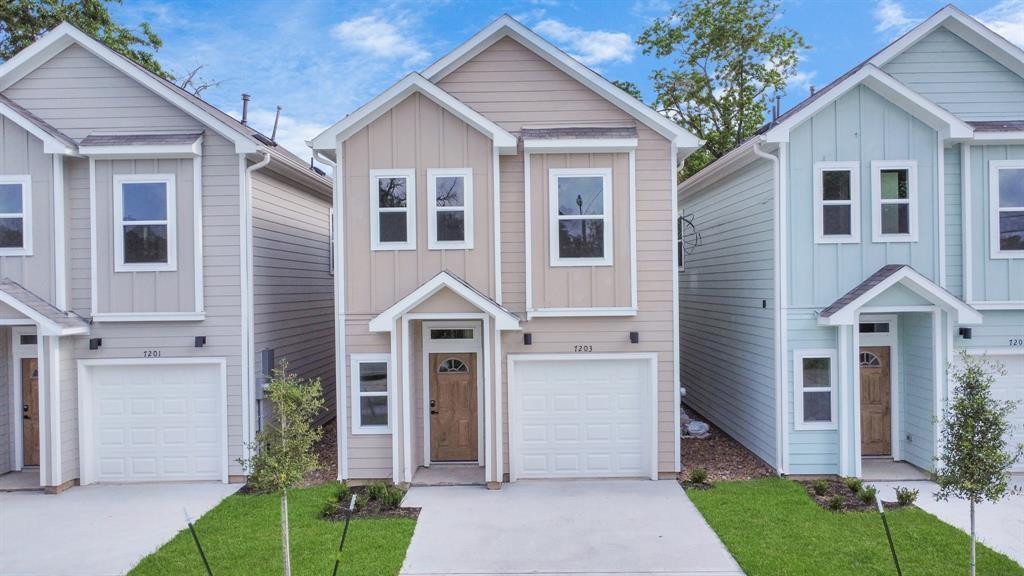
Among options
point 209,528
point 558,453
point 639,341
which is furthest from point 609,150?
point 209,528

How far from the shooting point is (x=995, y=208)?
1066 cm

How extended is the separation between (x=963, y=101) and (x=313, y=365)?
14084mm

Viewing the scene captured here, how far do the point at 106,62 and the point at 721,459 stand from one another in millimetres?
13086

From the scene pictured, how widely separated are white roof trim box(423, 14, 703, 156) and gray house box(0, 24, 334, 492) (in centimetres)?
360

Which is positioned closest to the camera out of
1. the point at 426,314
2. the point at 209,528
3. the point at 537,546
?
the point at 537,546

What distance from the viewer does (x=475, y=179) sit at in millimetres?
10469

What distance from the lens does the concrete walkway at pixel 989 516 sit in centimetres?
764

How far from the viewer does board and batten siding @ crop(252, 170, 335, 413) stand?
11.4 metres

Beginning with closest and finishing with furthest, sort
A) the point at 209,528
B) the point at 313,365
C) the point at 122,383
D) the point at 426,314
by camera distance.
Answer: the point at 209,528, the point at 426,314, the point at 122,383, the point at 313,365

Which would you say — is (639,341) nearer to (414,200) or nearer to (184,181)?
(414,200)

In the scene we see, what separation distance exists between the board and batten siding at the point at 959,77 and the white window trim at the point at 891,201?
182 centimetres

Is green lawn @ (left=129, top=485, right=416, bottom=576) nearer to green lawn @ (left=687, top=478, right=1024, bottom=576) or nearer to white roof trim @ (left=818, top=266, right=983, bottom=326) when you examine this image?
green lawn @ (left=687, top=478, right=1024, bottom=576)

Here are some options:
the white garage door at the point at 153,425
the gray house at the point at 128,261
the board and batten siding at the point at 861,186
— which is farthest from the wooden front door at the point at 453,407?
the board and batten siding at the point at 861,186

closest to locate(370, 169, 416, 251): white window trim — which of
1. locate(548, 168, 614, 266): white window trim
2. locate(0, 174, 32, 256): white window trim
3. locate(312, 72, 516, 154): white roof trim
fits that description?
locate(312, 72, 516, 154): white roof trim
